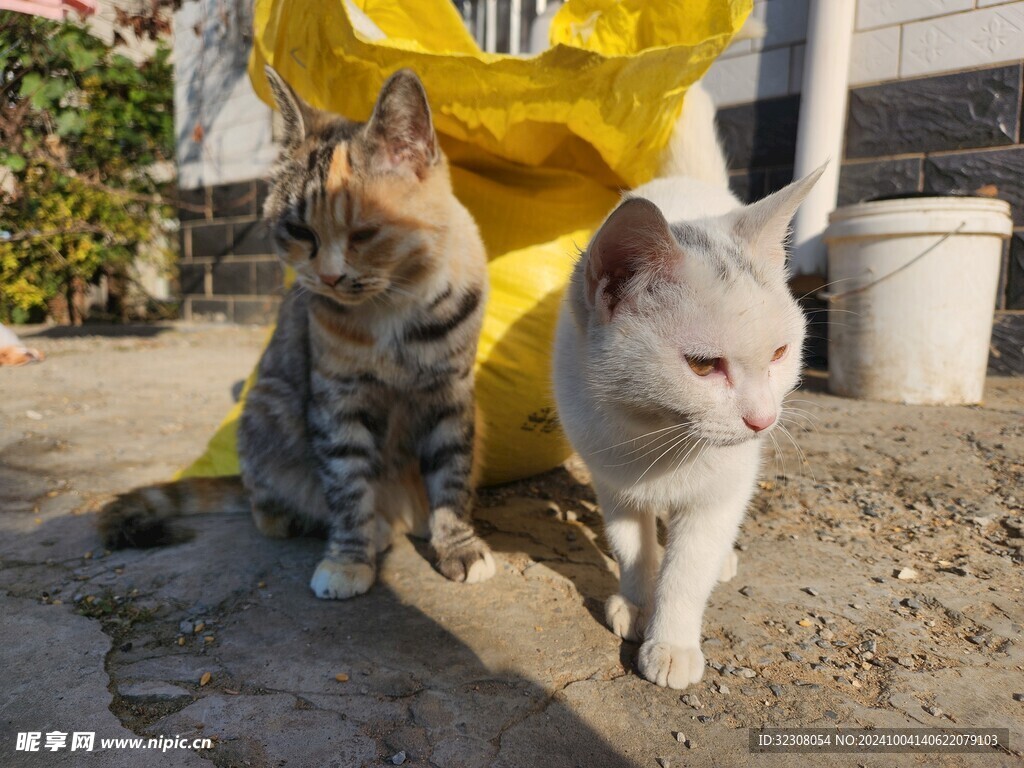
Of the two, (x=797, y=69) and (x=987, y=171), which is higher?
(x=797, y=69)

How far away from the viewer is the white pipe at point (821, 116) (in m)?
3.55

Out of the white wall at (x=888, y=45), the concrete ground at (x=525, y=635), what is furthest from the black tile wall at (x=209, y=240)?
the white wall at (x=888, y=45)

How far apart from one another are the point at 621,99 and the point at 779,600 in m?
1.48

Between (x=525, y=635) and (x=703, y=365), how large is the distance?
2.53 feet

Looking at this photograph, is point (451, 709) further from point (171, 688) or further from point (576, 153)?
point (576, 153)

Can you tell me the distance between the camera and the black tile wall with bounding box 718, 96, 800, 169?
12.8 feet

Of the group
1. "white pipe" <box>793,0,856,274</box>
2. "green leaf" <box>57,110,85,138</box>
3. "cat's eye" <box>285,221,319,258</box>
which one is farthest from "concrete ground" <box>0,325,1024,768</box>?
"green leaf" <box>57,110,85,138</box>

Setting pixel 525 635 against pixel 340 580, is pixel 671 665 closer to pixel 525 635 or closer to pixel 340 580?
pixel 525 635

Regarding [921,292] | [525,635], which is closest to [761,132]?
[921,292]

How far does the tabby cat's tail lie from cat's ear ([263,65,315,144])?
118cm

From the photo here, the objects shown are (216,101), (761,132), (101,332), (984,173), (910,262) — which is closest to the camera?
(910,262)

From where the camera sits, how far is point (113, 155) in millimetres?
6504

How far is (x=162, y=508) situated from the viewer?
6.86ft

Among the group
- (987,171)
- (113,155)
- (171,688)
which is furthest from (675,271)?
(113,155)
